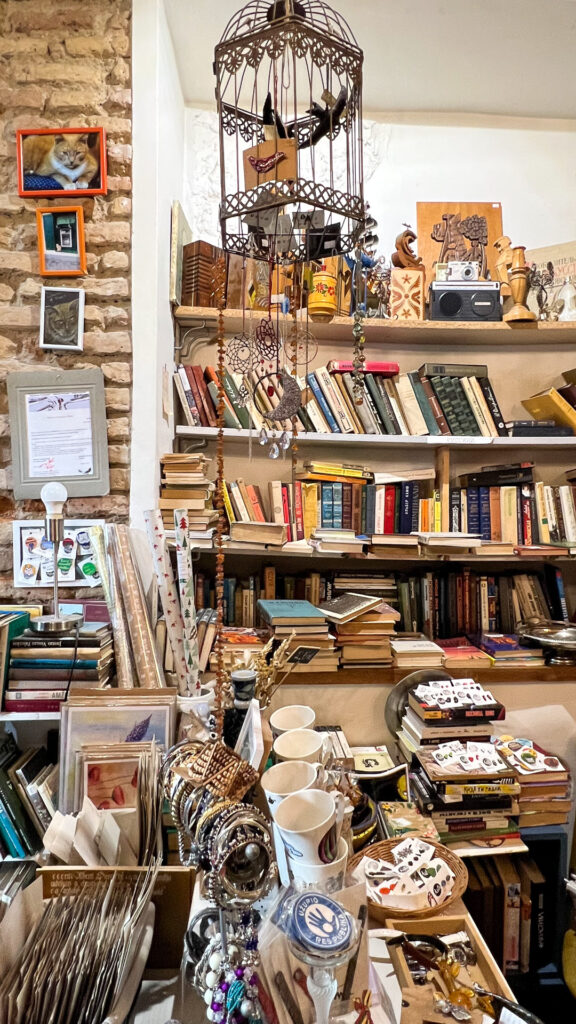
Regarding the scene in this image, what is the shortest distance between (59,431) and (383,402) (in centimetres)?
125

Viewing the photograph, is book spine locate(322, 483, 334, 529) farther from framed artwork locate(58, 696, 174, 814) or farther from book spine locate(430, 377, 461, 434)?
framed artwork locate(58, 696, 174, 814)

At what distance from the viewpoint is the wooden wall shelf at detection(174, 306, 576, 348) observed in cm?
240

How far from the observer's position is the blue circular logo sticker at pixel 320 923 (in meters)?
0.61

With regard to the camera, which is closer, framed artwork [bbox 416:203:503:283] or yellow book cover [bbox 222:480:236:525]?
yellow book cover [bbox 222:480:236:525]

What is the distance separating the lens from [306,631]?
2.12 meters

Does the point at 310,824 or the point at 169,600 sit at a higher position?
the point at 169,600

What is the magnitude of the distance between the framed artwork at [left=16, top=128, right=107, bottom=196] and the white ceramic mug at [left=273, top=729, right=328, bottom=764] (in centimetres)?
194

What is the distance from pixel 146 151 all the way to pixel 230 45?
3.72 feet

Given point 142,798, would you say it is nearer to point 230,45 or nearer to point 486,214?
point 230,45

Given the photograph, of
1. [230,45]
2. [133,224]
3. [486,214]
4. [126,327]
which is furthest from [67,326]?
[486,214]

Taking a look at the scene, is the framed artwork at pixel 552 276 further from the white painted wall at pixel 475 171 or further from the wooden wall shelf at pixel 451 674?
the wooden wall shelf at pixel 451 674

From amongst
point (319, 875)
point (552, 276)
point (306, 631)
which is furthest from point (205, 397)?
point (319, 875)

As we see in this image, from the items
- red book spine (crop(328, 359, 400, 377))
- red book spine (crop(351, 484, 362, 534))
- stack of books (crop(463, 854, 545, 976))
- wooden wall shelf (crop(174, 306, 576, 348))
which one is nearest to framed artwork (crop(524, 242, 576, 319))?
wooden wall shelf (crop(174, 306, 576, 348))

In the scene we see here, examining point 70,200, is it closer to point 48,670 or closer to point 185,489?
point 185,489
